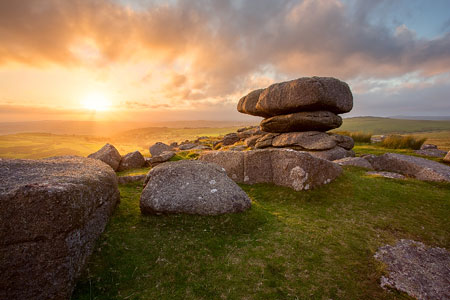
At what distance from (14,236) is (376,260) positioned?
843 cm

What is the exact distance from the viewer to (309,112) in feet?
A: 71.8

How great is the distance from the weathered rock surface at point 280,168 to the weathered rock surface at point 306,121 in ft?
35.7

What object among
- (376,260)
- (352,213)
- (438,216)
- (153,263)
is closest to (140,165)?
(153,263)

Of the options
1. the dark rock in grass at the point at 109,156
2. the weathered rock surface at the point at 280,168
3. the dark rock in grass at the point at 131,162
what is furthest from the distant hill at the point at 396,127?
the dark rock in grass at the point at 109,156

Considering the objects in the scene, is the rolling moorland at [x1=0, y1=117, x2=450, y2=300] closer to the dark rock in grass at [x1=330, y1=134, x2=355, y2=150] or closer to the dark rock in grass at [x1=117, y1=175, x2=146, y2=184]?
the dark rock in grass at [x1=117, y1=175, x2=146, y2=184]

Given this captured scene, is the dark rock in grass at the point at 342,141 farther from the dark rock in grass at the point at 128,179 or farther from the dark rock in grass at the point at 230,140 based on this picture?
the dark rock in grass at the point at 230,140

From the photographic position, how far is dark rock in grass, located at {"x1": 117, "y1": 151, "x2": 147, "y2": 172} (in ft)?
61.3

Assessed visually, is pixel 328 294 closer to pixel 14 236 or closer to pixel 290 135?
pixel 14 236

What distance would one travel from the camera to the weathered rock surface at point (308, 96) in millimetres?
19953

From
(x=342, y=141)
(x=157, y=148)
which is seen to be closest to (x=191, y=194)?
(x=342, y=141)

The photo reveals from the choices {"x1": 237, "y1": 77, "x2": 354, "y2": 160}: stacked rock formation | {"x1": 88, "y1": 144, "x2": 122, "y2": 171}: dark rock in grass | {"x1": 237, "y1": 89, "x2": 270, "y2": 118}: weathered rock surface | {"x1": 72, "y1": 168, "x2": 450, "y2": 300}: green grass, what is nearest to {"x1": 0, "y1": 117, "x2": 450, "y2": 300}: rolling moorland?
{"x1": 72, "y1": 168, "x2": 450, "y2": 300}: green grass

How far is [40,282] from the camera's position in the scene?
161 inches

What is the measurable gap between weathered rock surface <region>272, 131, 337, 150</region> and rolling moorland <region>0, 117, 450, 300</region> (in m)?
11.0

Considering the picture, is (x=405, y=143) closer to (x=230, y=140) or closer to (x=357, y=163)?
(x=357, y=163)
